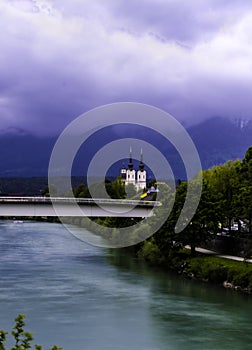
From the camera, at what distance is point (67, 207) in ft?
144

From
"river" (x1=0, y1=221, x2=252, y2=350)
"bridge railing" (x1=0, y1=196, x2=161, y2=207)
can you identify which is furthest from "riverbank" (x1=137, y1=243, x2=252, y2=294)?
"bridge railing" (x1=0, y1=196, x2=161, y2=207)

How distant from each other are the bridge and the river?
3.86 m

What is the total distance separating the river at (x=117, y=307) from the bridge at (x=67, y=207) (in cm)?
386

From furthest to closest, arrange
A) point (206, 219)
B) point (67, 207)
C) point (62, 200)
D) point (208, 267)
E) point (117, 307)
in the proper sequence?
point (206, 219)
point (67, 207)
point (62, 200)
point (208, 267)
point (117, 307)

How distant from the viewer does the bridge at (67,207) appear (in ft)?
137

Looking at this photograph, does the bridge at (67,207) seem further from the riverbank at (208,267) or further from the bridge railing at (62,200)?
the riverbank at (208,267)

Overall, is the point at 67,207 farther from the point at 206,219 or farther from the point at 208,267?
the point at 208,267

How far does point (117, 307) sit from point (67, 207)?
1374cm

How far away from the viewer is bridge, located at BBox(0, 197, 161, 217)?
41844mm

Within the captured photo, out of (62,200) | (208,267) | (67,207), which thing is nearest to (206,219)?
(208,267)

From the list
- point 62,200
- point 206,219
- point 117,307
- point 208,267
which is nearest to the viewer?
point 117,307

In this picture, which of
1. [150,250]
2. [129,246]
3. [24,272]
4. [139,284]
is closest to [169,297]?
[139,284]

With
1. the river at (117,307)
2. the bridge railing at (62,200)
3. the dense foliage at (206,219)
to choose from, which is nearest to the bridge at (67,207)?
the bridge railing at (62,200)

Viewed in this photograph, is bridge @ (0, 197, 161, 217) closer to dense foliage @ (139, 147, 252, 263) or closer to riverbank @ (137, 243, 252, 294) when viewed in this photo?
dense foliage @ (139, 147, 252, 263)
